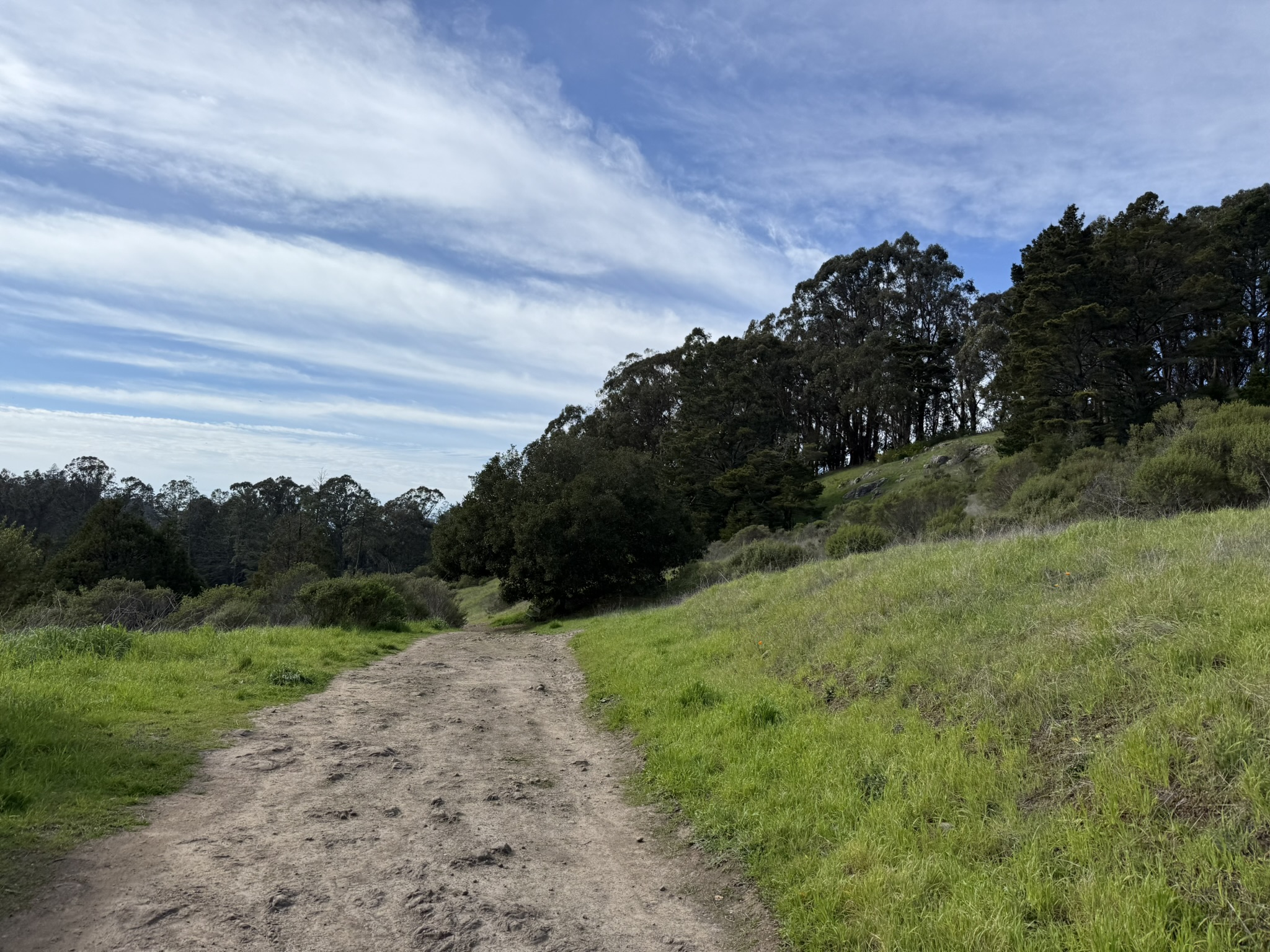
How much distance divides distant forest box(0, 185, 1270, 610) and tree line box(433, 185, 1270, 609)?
13cm

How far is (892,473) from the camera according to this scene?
49.2 metres

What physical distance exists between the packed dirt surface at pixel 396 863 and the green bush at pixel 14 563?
1723 centimetres

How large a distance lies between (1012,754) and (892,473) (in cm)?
4695

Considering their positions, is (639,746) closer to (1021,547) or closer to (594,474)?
(1021,547)

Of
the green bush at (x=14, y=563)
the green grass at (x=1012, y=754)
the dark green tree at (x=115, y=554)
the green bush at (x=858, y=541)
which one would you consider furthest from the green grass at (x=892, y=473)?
the dark green tree at (x=115, y=554)

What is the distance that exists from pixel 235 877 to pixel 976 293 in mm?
67605

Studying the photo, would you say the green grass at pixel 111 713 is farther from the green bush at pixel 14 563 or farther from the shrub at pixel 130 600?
the shrub at pixel 130 600

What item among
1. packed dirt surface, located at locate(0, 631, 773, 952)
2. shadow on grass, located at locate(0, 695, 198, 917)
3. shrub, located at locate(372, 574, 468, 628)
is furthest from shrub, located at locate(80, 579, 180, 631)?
packed dirt surface, located at locate(0, 631, 773, 952)

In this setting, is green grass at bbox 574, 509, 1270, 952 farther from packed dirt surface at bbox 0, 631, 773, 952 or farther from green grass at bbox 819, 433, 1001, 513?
green grass at bbox 819, 433, 1001, 513

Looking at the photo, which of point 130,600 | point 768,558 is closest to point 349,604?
point 768,558

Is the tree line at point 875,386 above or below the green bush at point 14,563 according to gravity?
above

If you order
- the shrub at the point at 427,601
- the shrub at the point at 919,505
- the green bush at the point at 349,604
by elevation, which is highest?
the shrub at the point at 919,505

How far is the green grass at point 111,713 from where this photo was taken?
15.6 ft

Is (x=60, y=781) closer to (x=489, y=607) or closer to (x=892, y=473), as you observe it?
(x=489, y=607)
